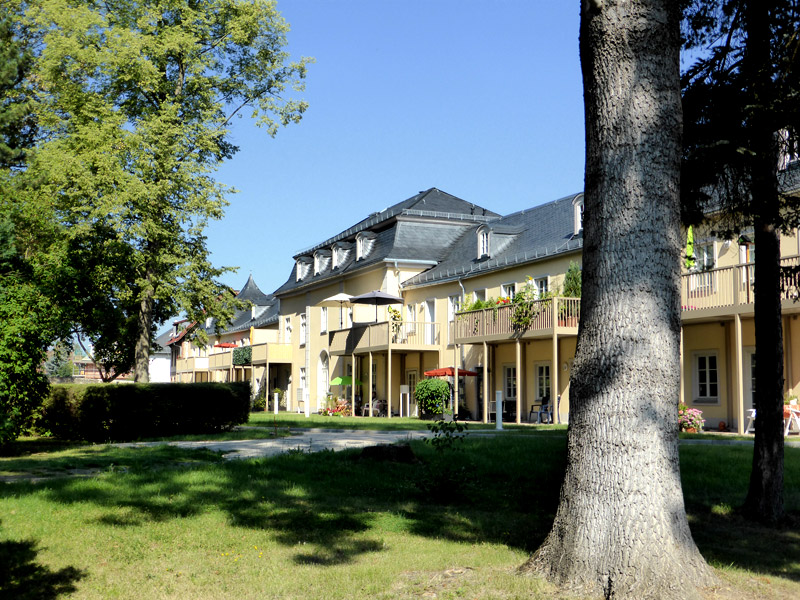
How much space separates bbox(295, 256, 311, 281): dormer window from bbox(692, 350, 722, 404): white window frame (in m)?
26.7

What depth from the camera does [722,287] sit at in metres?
20.8

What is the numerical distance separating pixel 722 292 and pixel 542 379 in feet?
28.9

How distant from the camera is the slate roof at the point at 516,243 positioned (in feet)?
93.6

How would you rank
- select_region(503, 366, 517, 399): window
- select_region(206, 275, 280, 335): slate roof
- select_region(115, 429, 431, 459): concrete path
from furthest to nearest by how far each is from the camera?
select_region(206, 275, 280, 335): slate roof → select_region(503, 366, 517, 399): window → select_region(115, 429, 431, 459): concrete path

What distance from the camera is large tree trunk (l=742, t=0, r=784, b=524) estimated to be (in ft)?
29.3

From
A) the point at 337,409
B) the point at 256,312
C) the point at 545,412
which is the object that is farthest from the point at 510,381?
the point at 256,312

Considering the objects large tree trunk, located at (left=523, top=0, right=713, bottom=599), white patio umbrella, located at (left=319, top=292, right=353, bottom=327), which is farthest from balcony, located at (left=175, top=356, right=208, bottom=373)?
large tree trunk, located at (left=523, top=0, right=713, bottom=599)

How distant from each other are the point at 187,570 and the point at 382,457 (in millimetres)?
5705

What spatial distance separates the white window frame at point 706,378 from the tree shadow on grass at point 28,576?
1921 cm

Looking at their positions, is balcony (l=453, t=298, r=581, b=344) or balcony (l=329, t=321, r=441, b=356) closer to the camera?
balcony (l=453, t=298, r=581, b=344)

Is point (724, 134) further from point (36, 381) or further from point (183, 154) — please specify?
point (183, 154)

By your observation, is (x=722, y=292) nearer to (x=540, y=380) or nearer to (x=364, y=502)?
(x=540, y=380)

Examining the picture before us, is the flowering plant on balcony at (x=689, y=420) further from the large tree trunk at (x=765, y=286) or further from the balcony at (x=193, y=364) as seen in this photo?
the balcony at (x=193, y=364)

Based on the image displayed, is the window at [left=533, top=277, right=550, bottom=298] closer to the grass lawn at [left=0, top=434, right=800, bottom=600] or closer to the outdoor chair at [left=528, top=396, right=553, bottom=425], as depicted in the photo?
the outdoor chair at [left=528, top=396, right=553, bottom=425]
